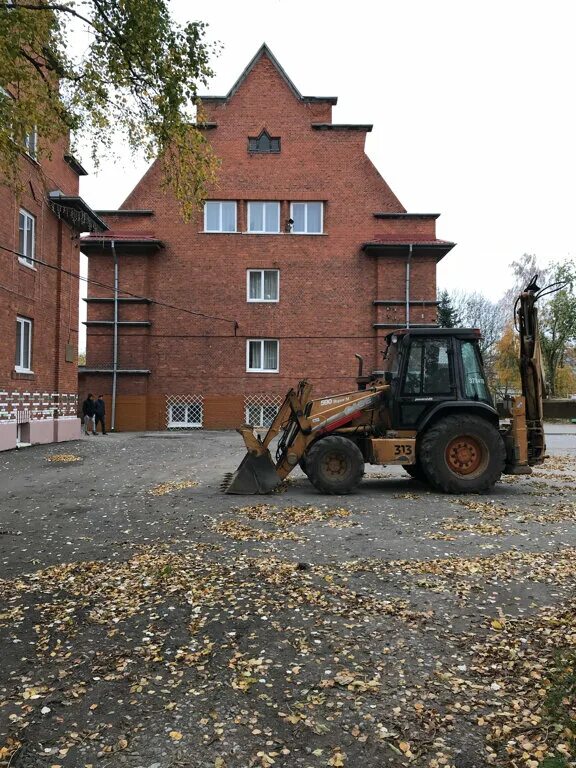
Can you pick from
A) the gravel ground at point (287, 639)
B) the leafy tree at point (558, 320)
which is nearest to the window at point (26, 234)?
the gravel ground at point (287, 639)

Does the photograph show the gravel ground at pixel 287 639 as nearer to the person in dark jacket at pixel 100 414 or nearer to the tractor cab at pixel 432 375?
the tractor cab at pixel 432 375

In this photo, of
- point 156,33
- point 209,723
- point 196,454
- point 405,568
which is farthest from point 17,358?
point 209,723

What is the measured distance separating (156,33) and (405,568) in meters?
6.33

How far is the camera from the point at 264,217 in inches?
1047

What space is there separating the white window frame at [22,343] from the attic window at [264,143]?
13.4m

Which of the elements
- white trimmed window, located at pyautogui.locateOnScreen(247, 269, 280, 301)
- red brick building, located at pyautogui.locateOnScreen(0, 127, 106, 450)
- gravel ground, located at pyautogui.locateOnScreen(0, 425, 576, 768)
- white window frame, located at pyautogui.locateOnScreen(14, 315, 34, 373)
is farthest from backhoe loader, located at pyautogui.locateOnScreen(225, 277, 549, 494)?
white trimmed window, located at pyautogui.locateOnScreen(247, 269, 280, 301)

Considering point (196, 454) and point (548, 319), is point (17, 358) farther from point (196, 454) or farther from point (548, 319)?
point (548, 319)

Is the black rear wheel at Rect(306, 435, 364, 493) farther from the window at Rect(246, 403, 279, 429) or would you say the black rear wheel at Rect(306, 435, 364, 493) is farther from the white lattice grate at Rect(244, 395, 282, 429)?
the window at Rect(246, 403, 279, 429)

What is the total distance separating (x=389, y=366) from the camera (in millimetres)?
11117

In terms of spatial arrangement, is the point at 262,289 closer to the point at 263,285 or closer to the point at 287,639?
the point at 263,285

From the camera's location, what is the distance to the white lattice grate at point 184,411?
2636 cm

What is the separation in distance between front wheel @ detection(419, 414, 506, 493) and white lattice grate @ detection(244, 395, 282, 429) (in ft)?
53.5

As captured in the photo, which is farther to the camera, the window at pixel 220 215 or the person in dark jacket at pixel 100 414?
the window at pixel 220 215

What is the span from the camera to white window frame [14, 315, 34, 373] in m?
17.7
